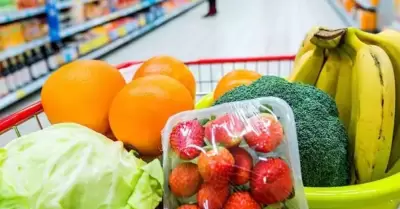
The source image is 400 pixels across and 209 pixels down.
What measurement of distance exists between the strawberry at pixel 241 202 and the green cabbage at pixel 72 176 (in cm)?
12

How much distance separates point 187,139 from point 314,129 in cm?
23

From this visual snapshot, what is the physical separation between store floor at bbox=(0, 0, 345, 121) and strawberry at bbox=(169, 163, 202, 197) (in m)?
2.90

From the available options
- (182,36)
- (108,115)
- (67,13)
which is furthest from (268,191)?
(182,36)

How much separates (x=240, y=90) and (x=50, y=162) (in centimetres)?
32

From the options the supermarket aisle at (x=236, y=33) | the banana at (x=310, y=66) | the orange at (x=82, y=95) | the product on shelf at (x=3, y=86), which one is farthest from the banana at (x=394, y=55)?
the supermarket aisle at (x=236, y=33)

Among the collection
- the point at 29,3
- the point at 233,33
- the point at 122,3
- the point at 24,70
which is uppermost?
the point at 29,3

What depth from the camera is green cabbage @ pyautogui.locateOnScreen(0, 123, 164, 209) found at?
57cm

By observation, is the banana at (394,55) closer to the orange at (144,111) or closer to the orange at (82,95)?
the orange at (144,111)

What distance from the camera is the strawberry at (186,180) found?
1.74 feet

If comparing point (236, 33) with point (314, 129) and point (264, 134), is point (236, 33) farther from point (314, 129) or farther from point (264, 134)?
point (264, 134)

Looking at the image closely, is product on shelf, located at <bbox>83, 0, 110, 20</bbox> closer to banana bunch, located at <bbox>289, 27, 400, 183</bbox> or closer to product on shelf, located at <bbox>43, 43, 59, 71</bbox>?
product on shelf, located at <bbox>43, 43, 59, 71</bbox>

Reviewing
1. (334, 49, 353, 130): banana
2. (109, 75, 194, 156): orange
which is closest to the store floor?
(109, 75, 194, 156): orange

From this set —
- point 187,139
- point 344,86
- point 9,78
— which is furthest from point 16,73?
point 187,139

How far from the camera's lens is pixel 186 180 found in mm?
533
